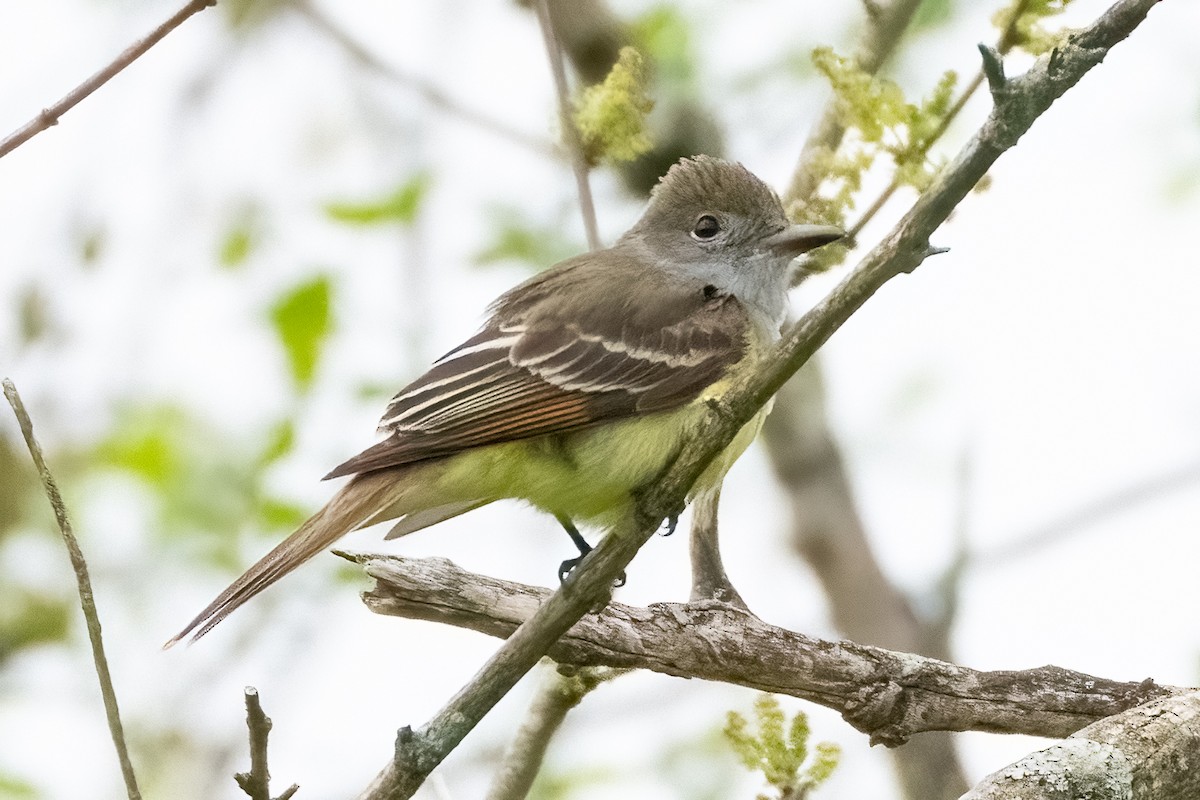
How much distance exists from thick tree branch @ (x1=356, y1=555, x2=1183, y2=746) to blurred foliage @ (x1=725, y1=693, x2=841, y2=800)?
13.2 inches

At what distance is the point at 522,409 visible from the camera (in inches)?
150

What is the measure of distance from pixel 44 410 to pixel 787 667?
3.60 m

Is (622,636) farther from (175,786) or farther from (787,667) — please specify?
(175,786)

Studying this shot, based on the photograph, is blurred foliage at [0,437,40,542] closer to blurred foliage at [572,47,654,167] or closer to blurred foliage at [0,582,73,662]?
blurred foliage at [0,582,73,662]

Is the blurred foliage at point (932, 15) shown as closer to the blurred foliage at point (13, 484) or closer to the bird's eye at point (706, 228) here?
the bird's eye at point (706, 228)

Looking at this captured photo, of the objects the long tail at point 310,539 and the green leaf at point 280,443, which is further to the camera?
the green leaf at point 280,443

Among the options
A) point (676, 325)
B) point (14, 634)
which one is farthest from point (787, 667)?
point (14, 634)

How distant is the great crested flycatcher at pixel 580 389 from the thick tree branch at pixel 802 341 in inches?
35.9

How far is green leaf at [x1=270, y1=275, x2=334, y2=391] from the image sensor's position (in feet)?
14.9

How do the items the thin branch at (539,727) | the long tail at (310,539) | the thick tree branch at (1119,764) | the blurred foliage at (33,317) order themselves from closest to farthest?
the thick tree branch at (1119,764), the long tail at (310,539), the thin branch at (539,727), the blurred foliage at (33,317)

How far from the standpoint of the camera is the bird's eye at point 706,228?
15.5 ft

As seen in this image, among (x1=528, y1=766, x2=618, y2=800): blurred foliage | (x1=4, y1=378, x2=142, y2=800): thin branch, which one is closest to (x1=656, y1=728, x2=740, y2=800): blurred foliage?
(x1=528, y1=766, x2=618, y2=800): blurred foliage

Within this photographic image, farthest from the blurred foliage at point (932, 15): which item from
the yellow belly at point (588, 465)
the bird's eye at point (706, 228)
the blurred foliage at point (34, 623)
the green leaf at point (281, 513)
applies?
the blurred foliage at point (34, 623)

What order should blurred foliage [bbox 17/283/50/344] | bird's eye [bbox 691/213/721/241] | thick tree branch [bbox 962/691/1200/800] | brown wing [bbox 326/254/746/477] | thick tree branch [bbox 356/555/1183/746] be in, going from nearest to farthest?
thick tree branch [bbox 962/691/1200/800] → thick tree branch [bbox 356/555/1183/746] → brown wing [bbox 326/254/746/477] → bird's eye [bbox 691/213/721/241] → blurred foliage [bbox 17/283/50/344]
